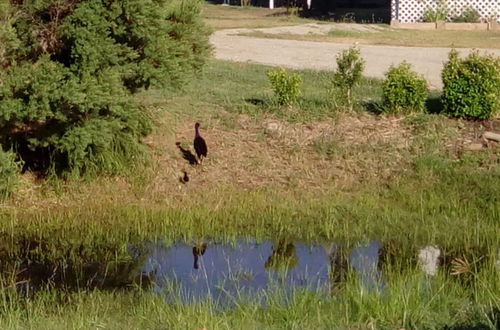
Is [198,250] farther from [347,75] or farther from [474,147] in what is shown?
[347,75]

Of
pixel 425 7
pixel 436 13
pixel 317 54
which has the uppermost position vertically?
pixel 425 7

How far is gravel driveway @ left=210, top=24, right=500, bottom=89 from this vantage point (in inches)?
790

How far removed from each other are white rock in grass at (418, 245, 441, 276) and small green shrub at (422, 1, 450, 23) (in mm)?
23200

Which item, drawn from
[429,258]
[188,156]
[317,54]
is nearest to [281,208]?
[188,156]

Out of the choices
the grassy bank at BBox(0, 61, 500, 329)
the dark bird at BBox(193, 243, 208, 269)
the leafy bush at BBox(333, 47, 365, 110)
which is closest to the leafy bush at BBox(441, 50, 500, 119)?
the grassy bank at BBox(0, 61, 500, 329)

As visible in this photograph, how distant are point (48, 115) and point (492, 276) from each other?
5.14m

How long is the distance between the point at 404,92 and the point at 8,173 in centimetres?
538

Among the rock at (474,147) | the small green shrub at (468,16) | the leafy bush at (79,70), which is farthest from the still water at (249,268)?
the small green shrub at (468,16)

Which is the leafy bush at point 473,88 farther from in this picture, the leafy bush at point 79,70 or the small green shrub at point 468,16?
the small green shrub at point 468,16

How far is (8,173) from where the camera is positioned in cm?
1151

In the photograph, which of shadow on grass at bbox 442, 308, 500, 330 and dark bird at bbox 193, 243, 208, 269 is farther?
dark bird at bbox 193, 243, 208, 269

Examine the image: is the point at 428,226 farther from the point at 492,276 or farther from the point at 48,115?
the point at 48,115

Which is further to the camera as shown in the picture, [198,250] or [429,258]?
[198,250]

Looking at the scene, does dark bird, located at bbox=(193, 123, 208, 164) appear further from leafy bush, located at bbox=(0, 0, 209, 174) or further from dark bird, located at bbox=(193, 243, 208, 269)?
dark bird, located at bbox=(193, 243, 208, 269)
